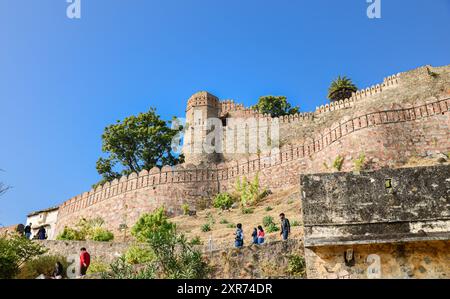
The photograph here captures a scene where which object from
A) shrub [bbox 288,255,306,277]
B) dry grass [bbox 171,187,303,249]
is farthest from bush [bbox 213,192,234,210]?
shrub [bbox 288,255,306,277]

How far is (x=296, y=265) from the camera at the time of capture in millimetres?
11602

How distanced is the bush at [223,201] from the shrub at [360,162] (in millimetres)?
6959

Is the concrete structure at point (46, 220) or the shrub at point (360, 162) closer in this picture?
the shrub at point (360, 162)

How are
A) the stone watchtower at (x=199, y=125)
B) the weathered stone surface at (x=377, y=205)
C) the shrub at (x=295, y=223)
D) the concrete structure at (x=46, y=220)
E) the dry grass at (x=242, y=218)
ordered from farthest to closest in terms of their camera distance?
the stone watchtower at (x=199, y=125) → the concrete structure at (x=46, y=220) → the dry grass at (x=242, y=218) → the shrub at (x=295, y=223) → the weathered stone surface at (x=377, y=205)

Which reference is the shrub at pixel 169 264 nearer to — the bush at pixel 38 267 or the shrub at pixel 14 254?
the bush at pixel 38 267

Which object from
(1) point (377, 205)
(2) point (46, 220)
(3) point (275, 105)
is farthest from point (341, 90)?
(1) point (377, 205)

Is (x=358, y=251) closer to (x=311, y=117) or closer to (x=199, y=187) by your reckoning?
(x=199, y=187)

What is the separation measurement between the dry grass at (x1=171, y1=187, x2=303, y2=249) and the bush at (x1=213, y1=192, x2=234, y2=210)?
1.26ft

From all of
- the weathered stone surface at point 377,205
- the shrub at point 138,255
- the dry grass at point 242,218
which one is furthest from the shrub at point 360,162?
the weathered stone surface at point 377,205

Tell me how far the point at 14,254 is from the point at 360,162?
1492 centimetres

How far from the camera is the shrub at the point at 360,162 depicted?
21.9m

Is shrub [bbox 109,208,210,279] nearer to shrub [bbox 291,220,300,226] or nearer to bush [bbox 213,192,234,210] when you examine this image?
shrub [bbox 291,220,300,226]

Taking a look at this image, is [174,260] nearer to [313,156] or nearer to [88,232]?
[88,232]
